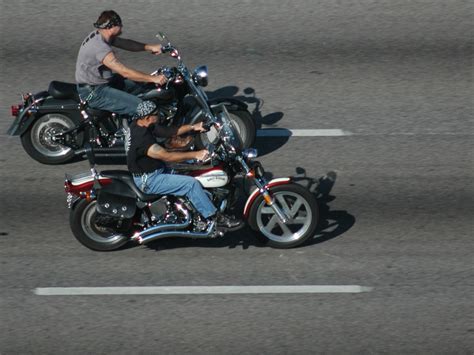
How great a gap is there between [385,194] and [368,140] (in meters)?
1.31

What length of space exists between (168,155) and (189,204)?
0.64 m

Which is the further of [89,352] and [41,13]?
[41,13]

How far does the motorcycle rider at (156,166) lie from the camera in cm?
1087

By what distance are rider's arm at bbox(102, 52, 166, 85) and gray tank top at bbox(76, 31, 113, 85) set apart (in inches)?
3.7

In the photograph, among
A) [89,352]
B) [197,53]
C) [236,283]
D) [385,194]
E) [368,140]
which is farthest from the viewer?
[197,53]

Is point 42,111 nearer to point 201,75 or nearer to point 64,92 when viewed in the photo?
point 64,92

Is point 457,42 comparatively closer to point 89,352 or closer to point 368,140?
point 368,140

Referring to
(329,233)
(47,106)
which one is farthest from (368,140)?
(47,106)

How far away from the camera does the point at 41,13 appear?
1589cm

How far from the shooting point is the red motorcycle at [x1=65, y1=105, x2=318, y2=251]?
36.1ft

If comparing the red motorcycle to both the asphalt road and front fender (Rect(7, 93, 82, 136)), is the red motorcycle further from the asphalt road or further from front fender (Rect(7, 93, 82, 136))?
front fender (Rect(7, 93, 82, 136))

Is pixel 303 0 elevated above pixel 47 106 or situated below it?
above

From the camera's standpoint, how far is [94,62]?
490 inches

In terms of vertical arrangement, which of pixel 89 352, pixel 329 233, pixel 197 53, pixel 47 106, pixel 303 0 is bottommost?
pixel 89 352
